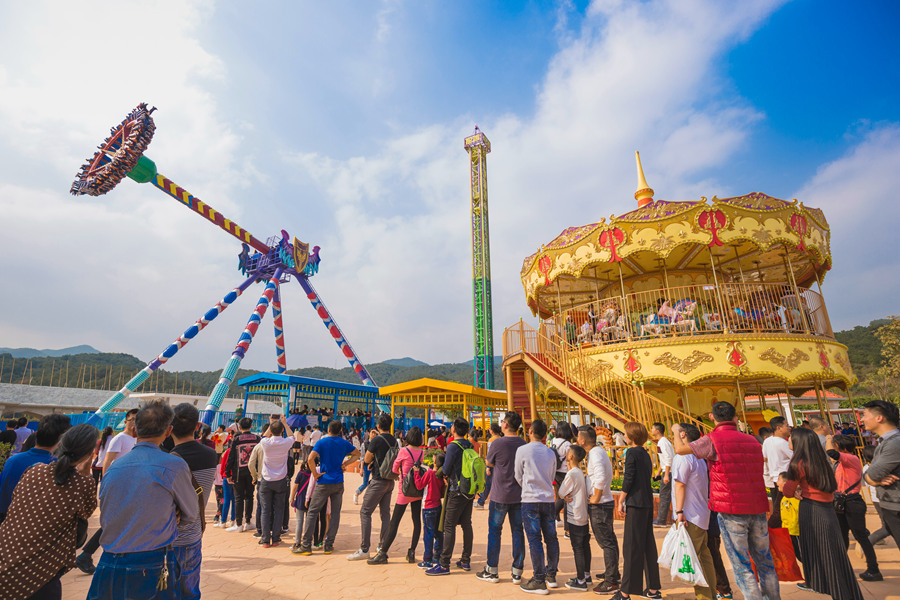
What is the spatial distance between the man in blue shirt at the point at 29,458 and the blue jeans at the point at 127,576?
1.19 meters

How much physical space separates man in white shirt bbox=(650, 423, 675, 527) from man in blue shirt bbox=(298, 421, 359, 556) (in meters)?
3.75

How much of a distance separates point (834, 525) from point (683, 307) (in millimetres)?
8796

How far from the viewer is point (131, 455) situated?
2387mm

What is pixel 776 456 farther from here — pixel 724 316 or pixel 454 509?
pixel 724 316

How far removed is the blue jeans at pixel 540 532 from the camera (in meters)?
4.22

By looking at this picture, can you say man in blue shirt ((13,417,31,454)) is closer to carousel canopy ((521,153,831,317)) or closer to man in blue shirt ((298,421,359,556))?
man in blue shirt ((298,421,359,556))

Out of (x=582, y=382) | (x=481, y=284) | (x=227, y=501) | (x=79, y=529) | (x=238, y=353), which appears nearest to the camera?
(x=79, y=529)

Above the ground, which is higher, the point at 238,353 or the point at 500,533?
the point at 238,353

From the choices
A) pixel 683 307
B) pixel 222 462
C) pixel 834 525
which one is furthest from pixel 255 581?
pixel 683 307

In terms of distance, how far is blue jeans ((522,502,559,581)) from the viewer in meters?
4.22

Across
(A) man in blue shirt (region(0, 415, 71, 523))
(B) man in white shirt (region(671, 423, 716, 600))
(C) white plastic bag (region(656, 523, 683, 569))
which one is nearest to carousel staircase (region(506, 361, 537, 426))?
(B) man in white shirt (region(671, 423, 716, 600))

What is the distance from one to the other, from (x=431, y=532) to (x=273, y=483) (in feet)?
7.16

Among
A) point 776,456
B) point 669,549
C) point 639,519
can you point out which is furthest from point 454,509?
point 776,456

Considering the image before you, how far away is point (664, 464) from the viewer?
16.9ft
